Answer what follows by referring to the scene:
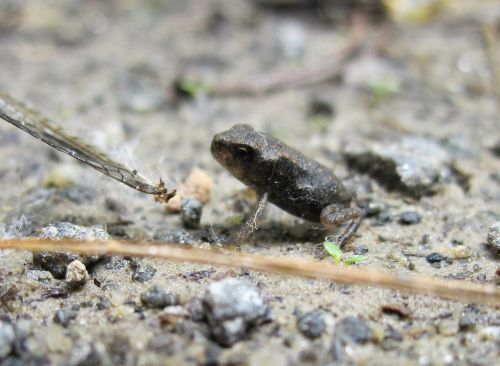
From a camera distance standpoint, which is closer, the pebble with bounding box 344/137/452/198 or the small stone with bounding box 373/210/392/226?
the small stone with bounding box 373/210/392/226

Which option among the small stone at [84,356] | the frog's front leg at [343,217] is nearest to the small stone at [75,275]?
the small stone at [84,356]

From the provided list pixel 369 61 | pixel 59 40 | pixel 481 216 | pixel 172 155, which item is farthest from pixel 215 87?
pixel 481 216

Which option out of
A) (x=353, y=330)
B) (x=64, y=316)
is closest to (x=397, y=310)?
(x=353, y=330)

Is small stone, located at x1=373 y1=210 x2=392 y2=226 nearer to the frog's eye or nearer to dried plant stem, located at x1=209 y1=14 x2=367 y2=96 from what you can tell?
the frog's eye

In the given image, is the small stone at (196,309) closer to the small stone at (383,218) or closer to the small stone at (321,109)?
the small stone at (383,218)

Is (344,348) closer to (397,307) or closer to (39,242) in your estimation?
(397,307)

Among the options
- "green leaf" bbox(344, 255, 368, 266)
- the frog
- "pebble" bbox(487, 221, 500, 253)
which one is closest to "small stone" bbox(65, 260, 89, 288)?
the frog
